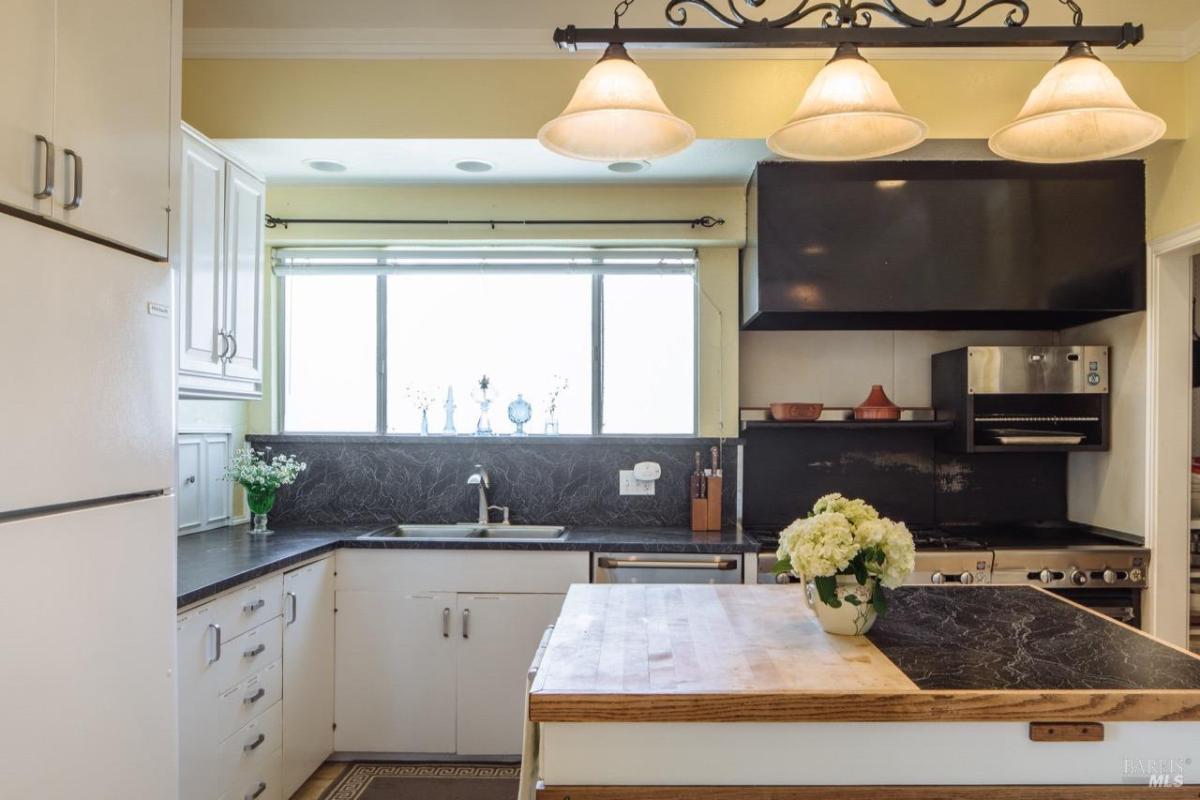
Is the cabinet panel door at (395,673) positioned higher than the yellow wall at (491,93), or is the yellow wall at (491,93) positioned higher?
the yellow wall at (491,93)

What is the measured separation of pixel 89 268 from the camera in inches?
65.3

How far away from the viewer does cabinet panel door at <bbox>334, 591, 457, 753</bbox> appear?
126 inches

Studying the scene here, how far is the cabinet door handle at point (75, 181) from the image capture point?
1591 mm

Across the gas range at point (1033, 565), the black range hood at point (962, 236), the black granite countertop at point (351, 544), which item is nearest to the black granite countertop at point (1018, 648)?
the gas range at point (1033, 565)

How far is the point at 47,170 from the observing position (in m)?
1.53

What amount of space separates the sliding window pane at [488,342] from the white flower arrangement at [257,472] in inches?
21.6

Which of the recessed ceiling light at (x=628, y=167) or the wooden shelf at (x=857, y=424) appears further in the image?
the wooden shelf at (x=857, y=424)

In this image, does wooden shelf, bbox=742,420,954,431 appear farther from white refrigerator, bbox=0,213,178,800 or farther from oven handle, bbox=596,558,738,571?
white refrigerator, bbox=0,213,178,800

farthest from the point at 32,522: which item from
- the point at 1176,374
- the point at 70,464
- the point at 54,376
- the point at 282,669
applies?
the point at 1176,374

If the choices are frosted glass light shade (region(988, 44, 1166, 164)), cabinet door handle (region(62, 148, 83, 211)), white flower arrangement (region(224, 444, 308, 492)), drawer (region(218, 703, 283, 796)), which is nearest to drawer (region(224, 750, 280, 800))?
drawer (region(218, 703, 283, 796))

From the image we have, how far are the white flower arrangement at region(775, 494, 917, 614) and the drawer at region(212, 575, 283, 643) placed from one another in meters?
1.72

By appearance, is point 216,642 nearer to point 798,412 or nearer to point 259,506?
point 259,506

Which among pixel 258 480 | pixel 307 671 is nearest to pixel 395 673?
pixel 307 671

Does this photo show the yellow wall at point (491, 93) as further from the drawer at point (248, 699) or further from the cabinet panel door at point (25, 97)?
the drawer at point (248, 699)
